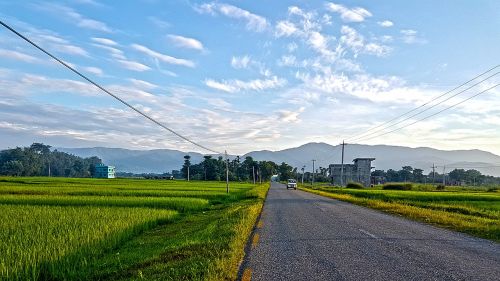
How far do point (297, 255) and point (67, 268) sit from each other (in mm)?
4986

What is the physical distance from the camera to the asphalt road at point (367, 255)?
7.57 metres

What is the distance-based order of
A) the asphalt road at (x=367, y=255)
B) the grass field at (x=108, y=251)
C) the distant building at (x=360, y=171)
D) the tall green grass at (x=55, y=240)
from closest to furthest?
the asphalt road at (x=367, y=255) → the grass field at (x=108, y=251) → the tall green grass at (x=55, y=240) → the distant building at (x=360, y=171)

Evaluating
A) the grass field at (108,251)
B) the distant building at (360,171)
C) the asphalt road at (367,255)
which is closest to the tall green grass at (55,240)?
the grass field at (108,251)

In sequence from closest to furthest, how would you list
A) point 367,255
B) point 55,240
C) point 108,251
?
point 367,255 < point 55,240 < point 108,251

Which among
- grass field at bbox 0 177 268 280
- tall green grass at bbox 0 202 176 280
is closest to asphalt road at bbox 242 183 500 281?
grass field at bbox 0 177 268 280

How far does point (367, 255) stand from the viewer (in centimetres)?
941

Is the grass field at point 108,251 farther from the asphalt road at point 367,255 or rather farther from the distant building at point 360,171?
the distant building at point 360,171

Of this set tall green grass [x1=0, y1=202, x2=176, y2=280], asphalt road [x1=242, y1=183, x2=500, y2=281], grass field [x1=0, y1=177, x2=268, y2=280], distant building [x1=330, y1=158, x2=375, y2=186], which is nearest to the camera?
asphalt road [x1=242, y1=183, x2=500, y2=281]

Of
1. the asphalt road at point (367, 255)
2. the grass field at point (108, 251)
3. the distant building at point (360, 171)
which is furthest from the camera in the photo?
the distant building at point (360, 171)

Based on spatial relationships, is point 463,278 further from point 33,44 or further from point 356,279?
point 33,44

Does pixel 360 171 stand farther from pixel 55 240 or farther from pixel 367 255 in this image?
pixel 55 240

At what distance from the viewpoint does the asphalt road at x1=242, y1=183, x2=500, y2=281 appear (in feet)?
24.8

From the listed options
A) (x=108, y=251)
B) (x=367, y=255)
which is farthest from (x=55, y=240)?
(x=367, y=255)

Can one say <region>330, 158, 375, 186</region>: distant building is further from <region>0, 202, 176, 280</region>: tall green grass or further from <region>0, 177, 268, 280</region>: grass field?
<region>0, 177, 268, 280</region>: grass field
